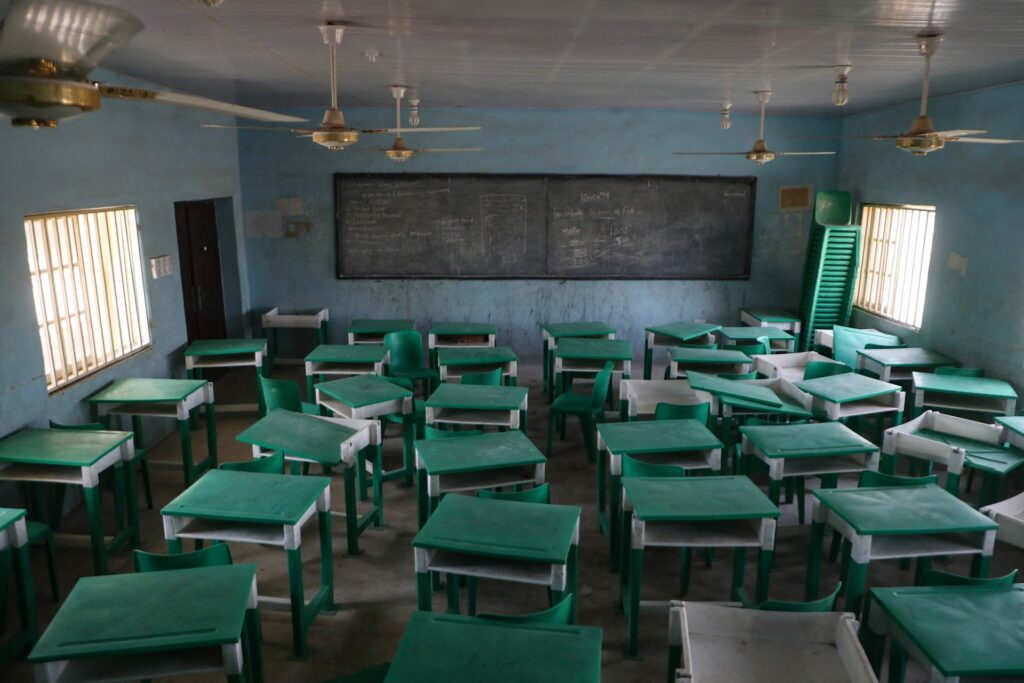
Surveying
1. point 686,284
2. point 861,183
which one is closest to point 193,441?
point 686,284

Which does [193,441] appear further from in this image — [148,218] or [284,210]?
[284,210]

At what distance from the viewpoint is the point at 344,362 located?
687cm

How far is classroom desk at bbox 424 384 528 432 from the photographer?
538 cm

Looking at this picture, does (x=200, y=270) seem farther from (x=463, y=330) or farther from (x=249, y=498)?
(x=249, y=498)

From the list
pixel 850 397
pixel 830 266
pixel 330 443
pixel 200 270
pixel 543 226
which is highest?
pixel 543 226

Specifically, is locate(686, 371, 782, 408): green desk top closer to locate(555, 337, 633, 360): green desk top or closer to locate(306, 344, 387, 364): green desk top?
locate(555, 337, 633, 360): green desk top

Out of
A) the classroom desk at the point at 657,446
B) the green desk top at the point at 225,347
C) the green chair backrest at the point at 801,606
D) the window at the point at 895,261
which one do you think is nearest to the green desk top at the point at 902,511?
the green chair backrest at the point at 801,606

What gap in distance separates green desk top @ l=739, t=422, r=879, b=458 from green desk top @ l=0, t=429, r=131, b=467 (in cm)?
399

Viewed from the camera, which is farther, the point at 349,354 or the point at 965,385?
the point at 349,354

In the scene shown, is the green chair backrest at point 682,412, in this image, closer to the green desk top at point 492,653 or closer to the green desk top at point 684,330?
the green desk top at point 684,330

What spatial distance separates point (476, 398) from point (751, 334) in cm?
379

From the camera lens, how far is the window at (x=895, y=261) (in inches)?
308

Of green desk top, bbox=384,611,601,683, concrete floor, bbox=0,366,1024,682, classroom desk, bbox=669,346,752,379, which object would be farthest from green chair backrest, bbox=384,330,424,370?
green desk top, bbox=384,611,601,683

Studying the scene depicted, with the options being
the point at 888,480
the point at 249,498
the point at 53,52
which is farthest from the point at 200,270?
the point at 888,480
